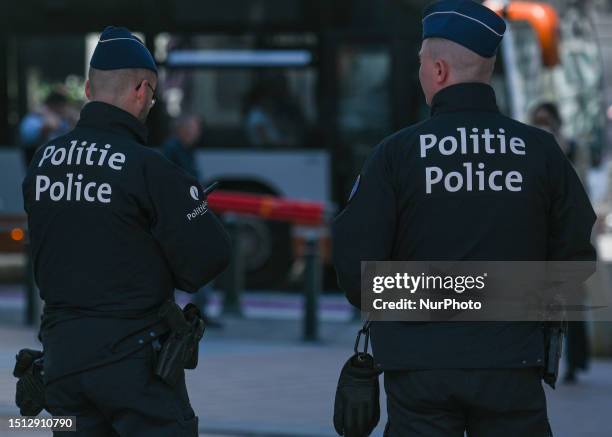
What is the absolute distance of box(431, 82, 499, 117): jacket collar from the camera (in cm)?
370

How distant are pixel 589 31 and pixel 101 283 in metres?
12.9

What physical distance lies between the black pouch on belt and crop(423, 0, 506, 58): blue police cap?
32.0 inches

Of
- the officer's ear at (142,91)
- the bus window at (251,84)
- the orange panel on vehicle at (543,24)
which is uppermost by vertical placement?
the orange panel on vehicle at (543,24)

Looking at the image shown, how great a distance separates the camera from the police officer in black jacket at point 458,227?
11.8 ft

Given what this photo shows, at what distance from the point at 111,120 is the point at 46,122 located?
10.7 m

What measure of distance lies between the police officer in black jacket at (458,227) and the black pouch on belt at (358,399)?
5cm

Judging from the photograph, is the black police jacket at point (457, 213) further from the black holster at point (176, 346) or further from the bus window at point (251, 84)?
the bus window at point (251, 84)

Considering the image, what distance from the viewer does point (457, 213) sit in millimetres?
3602

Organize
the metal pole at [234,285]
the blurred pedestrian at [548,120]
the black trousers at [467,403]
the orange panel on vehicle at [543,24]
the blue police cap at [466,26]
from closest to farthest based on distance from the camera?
the black trousers at [467,403], the blue police cap at [466,26], the blurred pedestrian at [548,120], the metal pole at [234,285], the orange panel on vehicle at [543,24]

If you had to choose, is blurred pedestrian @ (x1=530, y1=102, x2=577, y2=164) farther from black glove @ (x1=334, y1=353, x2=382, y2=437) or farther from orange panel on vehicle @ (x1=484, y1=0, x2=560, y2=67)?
orange panel on vehicle @ (x1=484, y1=0, x2=560, y2=67)

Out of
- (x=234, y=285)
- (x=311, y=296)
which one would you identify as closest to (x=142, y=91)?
(x=311, y=296)

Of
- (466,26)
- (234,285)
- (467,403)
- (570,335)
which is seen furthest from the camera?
(234,285)

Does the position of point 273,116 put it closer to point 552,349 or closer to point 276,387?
point 276,387

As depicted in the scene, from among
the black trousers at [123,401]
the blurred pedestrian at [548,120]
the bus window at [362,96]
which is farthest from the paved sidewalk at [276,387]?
the bus window at [362,96]
